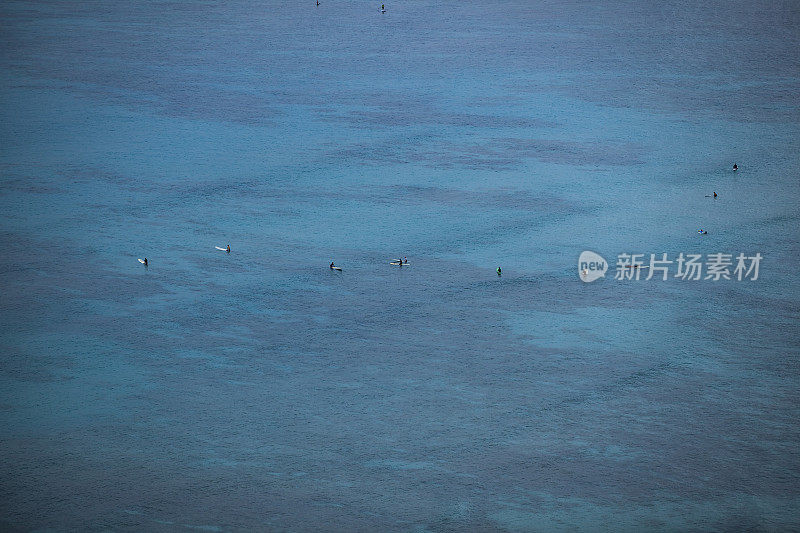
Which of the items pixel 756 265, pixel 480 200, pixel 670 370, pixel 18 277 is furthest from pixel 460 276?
pixel 18 277

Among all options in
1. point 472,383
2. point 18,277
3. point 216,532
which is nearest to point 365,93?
point 18,277

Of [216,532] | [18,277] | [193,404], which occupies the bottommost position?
[216,532]

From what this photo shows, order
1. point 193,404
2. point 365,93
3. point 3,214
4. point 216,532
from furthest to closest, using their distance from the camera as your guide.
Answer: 1. point 365,93
2. point 3,214
3. point 193,404
4. point 216,532

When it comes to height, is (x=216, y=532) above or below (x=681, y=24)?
below

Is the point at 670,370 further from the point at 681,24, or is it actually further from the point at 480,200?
the point at 681,24

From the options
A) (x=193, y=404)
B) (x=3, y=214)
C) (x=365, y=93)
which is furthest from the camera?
(x=365, y=93)

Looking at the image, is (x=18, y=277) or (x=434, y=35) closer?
(x=18, y=277)
